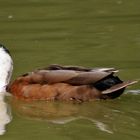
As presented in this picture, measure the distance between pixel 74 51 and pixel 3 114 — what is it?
3.19m

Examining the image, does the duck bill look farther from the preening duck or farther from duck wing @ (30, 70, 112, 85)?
duck wing @ (30, 70, 112, 85)

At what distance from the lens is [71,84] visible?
411 inches

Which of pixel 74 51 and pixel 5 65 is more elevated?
pixel 5 65

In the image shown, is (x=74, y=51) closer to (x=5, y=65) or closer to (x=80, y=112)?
(x=5, y=65)

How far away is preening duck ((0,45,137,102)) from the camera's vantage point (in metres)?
10.3

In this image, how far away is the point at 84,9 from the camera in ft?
55.7

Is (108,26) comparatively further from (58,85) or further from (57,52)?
(58,85)

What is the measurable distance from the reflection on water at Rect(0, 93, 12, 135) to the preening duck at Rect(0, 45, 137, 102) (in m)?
0.25

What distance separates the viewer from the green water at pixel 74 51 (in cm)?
922

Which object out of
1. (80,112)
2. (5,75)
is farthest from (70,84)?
(5,75)

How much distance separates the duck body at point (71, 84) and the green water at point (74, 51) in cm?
12

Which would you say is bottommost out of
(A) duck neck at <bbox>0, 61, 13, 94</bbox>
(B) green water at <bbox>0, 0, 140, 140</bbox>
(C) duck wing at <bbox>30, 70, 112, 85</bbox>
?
(B) green water at <bbox>0, 0, 140, 140</bbox>

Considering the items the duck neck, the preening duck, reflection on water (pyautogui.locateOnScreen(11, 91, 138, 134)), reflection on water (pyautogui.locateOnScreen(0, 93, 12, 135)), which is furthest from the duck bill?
the duck neck

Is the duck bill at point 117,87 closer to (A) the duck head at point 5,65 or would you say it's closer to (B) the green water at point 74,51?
(B) the green water at point 74,51
